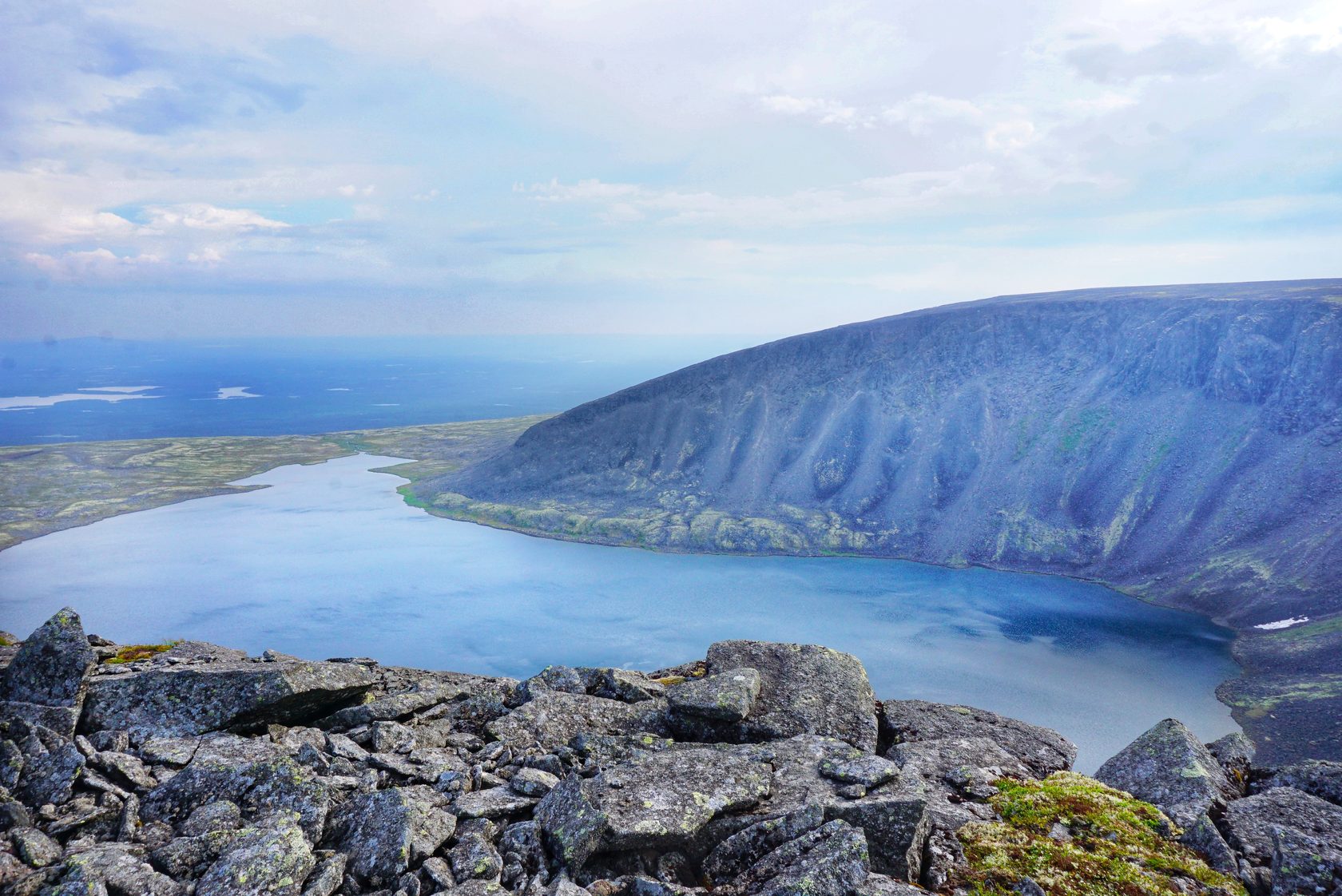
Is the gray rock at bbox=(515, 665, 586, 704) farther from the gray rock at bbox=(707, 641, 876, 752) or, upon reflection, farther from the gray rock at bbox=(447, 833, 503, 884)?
the gray rock at bbox=(447, 833, 503, 884)

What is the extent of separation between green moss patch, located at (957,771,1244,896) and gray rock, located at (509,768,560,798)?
5.67m

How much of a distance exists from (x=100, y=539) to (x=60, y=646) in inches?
5163

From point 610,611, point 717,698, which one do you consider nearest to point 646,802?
point 717,698

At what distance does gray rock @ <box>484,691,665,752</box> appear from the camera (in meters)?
13.0

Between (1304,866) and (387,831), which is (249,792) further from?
(1304,866)

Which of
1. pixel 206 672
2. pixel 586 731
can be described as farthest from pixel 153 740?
pixel 586 731

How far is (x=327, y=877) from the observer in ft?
25.9

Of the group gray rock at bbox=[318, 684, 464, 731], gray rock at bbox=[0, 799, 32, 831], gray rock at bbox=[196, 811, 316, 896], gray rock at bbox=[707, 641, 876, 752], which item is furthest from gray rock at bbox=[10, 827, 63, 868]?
gray rock at bbox=[707, 641, 876, 752]

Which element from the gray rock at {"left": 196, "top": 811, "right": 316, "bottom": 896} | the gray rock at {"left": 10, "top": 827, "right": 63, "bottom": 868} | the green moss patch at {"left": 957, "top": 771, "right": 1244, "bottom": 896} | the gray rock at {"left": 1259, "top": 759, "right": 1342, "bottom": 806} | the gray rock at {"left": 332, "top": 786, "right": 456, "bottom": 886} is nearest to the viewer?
the gray rock at {"left": 196, "top": 811, "right": 316, "bottom": 896}

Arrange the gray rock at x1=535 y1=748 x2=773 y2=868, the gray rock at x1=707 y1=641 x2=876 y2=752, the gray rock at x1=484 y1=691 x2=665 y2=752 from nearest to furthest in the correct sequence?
the gray rock at x1=535 y1=748 x2=773 y2=868 → the gray rock at x1=484 y1=691 x2=665 y2=752 → the gray rock at x1=707 y1=641 x2=876 y2=752

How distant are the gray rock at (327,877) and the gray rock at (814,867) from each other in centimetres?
448

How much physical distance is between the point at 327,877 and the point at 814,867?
5472 mm

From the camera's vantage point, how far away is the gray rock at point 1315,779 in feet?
35.4

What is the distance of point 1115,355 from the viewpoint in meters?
119
